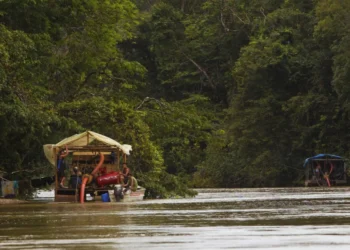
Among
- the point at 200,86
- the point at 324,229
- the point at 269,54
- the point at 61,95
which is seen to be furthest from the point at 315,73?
the point at 324,229

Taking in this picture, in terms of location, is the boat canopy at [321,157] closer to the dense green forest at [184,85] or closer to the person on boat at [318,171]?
the person on boat at [318,171]

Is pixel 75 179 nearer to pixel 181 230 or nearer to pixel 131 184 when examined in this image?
pixel 131 184

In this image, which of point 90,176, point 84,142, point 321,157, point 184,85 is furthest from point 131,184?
point 184,85

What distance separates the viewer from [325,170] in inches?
2840

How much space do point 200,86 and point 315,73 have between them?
1620 cm

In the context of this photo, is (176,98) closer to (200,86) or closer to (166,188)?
(200,86)

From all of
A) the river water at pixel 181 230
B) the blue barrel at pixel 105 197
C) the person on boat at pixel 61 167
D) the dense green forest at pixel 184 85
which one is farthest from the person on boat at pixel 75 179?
the river water at pixel 181 230

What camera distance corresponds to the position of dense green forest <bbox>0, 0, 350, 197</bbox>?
40.1 m

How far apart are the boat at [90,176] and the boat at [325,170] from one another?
32.4 meters

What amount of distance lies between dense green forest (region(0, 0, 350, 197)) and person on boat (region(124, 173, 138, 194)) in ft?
9.54

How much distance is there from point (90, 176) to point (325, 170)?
36886mm

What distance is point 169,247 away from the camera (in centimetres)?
1548

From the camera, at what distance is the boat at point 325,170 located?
2746 inches

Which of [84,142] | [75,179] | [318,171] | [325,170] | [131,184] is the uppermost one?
[84,142]
